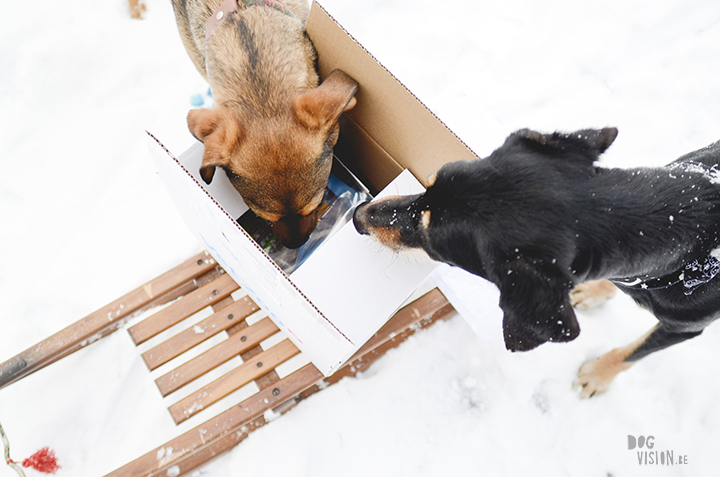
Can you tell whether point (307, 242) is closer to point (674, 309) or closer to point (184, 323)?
point (184, 323)

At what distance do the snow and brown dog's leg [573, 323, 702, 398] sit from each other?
0.33 feet

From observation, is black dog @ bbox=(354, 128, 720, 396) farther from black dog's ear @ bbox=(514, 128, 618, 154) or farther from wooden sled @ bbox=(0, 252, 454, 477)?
wooden sled @ bbox=(0, 252, 454, 477)

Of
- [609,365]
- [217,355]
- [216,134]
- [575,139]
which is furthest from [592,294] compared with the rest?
[216,134]

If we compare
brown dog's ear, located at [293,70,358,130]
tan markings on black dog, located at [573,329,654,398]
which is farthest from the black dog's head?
tan markings on black dog, located at [573,329,654,398]

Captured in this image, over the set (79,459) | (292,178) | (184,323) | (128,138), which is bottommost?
(79,459)

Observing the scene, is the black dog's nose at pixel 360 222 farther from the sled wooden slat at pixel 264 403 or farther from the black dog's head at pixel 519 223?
the sled wooden slat at pixel 264 403

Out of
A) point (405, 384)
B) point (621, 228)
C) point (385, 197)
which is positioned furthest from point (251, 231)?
point (621, 228)

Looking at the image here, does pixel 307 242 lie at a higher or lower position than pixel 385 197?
lower

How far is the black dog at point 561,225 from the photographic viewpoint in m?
1.44

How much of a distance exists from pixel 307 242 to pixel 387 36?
1.88 metres

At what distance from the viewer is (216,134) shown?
1795 millimetres

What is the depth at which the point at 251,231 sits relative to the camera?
2.33 meters

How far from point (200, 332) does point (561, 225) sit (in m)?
1.89

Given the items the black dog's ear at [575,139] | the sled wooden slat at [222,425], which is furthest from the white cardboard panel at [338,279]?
the black dog's ear at [575,139]
